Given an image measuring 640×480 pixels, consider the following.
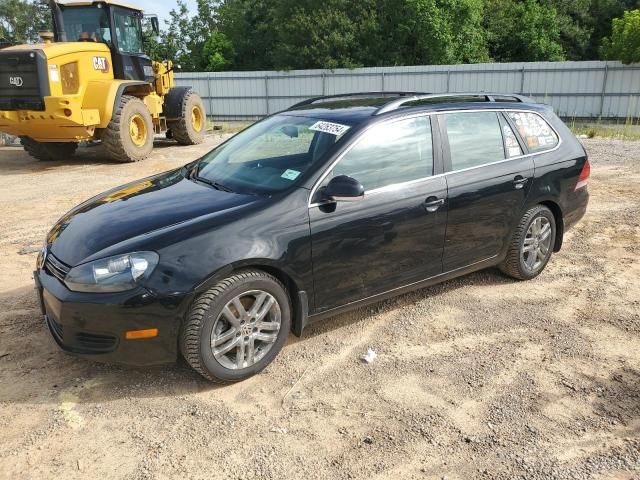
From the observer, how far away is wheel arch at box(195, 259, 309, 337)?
3121 mm

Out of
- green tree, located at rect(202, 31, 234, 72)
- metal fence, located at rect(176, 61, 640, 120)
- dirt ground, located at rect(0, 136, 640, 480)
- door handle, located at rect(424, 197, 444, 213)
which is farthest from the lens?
green tree, located at rect(202, 31, 234, 72)

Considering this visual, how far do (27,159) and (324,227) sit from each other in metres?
11.9

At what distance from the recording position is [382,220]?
12.3 ft

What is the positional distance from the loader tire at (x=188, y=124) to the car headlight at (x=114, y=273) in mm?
11582

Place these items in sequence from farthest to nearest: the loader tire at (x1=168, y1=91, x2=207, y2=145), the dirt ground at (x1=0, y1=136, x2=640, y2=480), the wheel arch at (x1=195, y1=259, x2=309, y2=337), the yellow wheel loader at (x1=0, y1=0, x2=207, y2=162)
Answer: the loader tire at (x1=168, y1=91, x2=207, y2=145) → the yellow wheel loader at (x1=0, y1=0, x2=207, y2=162) → the wheel arch at (x1=195, y1=259, x2=309, y2=337) → the dirt ground at (x1=0, y1=136, x2=640, y2=480)

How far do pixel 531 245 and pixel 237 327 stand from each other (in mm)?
2874

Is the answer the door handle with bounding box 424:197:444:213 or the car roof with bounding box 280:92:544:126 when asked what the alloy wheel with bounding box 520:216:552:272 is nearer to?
the car roof with bounding box 280:92:544:126

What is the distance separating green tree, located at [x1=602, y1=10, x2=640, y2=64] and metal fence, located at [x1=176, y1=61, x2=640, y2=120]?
0.47 metres

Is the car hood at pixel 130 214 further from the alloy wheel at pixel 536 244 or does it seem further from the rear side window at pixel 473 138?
the alloy wheel at pixel 536 244

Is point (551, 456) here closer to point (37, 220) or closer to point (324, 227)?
point (324, 227)

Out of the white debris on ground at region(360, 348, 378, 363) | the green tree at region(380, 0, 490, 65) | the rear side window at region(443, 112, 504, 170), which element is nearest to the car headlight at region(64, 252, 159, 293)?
the white debris on ground at region(360, 348, 378, 363)

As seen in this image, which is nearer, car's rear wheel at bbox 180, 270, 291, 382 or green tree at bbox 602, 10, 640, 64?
car's rear wheel at bbox 180, 270, 291, 382

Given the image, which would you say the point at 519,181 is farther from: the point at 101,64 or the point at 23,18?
the point at 23,18

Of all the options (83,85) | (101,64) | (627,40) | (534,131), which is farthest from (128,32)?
(627,40)
